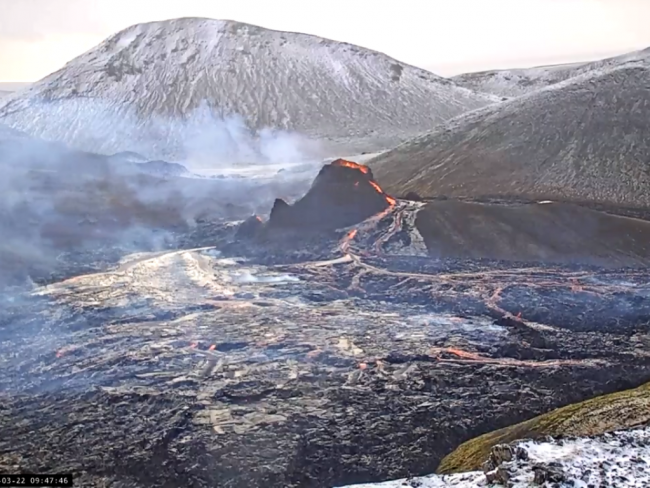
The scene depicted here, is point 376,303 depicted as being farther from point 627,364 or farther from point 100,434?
point 100,434

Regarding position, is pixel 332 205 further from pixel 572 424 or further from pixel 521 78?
pixel 521 78

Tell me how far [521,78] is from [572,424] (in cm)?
14107

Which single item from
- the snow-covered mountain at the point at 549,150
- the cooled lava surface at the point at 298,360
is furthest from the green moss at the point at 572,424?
the snow-covered mountain at the point at 549,150

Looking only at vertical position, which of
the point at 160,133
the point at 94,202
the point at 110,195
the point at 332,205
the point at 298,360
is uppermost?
the point at 160,133

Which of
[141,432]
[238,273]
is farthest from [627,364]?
[238,273]

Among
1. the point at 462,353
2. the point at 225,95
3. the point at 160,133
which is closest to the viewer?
the point at 462,353

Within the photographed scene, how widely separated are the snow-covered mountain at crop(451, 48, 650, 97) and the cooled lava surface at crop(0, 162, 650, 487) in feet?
372

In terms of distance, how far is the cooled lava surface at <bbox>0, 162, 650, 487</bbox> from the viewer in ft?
38.8

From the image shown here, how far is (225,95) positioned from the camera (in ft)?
332

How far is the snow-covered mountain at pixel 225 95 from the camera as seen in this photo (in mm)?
90625

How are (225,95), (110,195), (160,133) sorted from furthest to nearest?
(225,95) < (160,133) < (110,195)

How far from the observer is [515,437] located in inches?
412

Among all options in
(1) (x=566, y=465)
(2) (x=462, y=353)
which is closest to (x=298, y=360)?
(2) (x=462, y=353)

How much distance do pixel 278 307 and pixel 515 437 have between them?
36.2 ft
